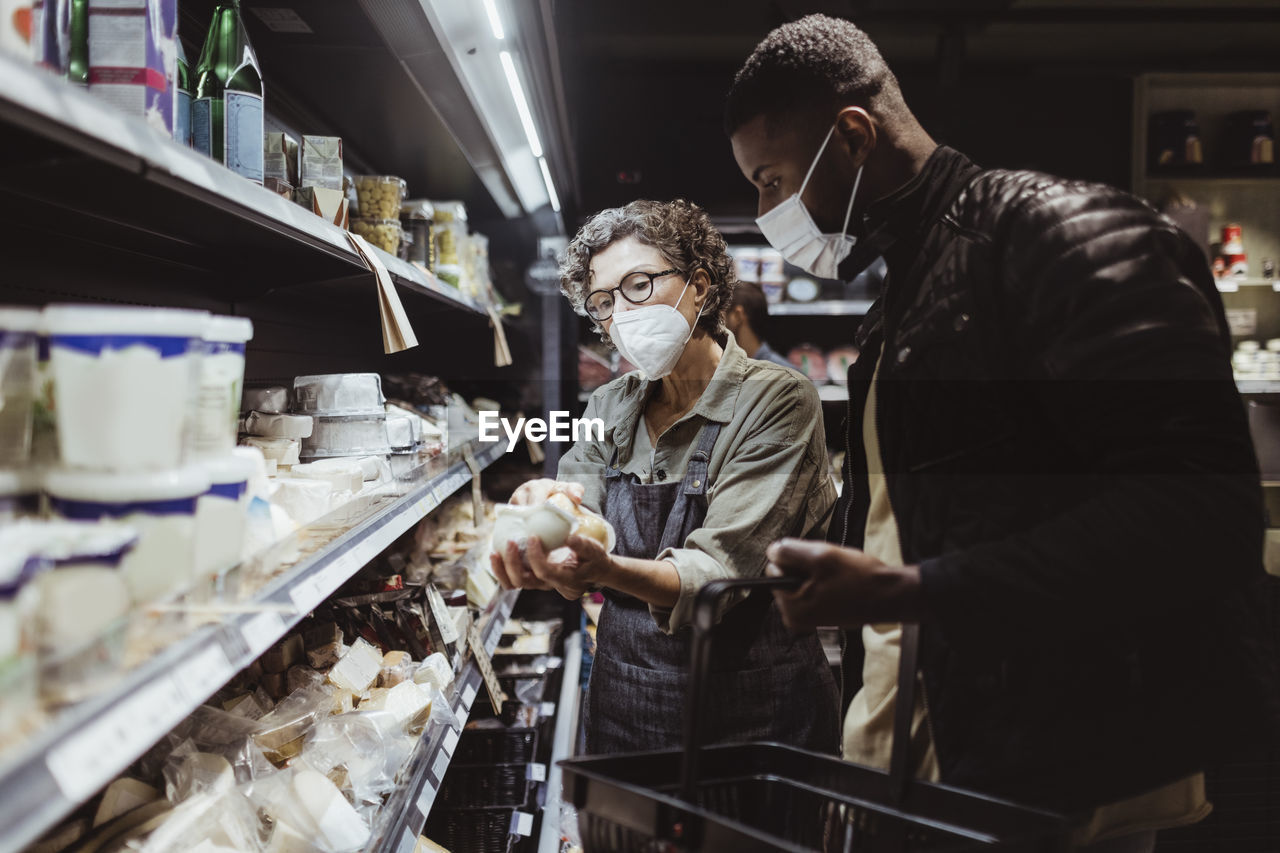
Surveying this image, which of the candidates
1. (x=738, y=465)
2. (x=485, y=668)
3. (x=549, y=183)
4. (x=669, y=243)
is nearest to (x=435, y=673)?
(x=485, y=668)

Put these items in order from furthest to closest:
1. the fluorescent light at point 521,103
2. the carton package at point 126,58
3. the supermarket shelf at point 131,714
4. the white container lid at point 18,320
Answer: the fluorescent light at point 521,103 < the carton package at point 126,58 < the white container lid at point 18,320 < the supermarket shelf at point 131,714

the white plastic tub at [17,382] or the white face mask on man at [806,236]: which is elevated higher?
the white face mask on man at [806,236]

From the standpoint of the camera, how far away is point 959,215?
1.06 m

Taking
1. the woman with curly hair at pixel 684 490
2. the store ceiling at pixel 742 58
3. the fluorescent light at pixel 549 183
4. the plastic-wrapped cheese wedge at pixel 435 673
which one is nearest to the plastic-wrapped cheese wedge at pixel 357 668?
the plastic-wrapped cheese wedge at pixel 435 673

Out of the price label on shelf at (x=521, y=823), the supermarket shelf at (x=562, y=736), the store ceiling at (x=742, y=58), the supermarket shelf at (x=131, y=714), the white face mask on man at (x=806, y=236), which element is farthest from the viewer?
the store ceiling at (x=742, y=58)

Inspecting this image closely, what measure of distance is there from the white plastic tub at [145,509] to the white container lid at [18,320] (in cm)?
13

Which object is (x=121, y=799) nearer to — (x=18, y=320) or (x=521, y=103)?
(x=18, y=320)

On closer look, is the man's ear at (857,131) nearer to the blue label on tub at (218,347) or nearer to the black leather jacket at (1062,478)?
the black leather jacket at (1062,478)

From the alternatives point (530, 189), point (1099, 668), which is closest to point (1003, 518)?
point (1099, 668)

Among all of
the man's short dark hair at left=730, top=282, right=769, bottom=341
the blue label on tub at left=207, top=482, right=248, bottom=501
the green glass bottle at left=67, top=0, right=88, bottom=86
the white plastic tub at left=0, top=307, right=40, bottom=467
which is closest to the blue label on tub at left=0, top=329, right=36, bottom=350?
the white plastic tub at left=0, top=307, right=40, bottom=467

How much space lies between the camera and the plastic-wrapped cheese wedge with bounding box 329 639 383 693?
69.2 inches

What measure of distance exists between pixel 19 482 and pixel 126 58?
21.9 inches

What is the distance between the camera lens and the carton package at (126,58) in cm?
99

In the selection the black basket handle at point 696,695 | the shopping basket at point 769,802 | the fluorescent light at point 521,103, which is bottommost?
the shopping basket at point 769,802
